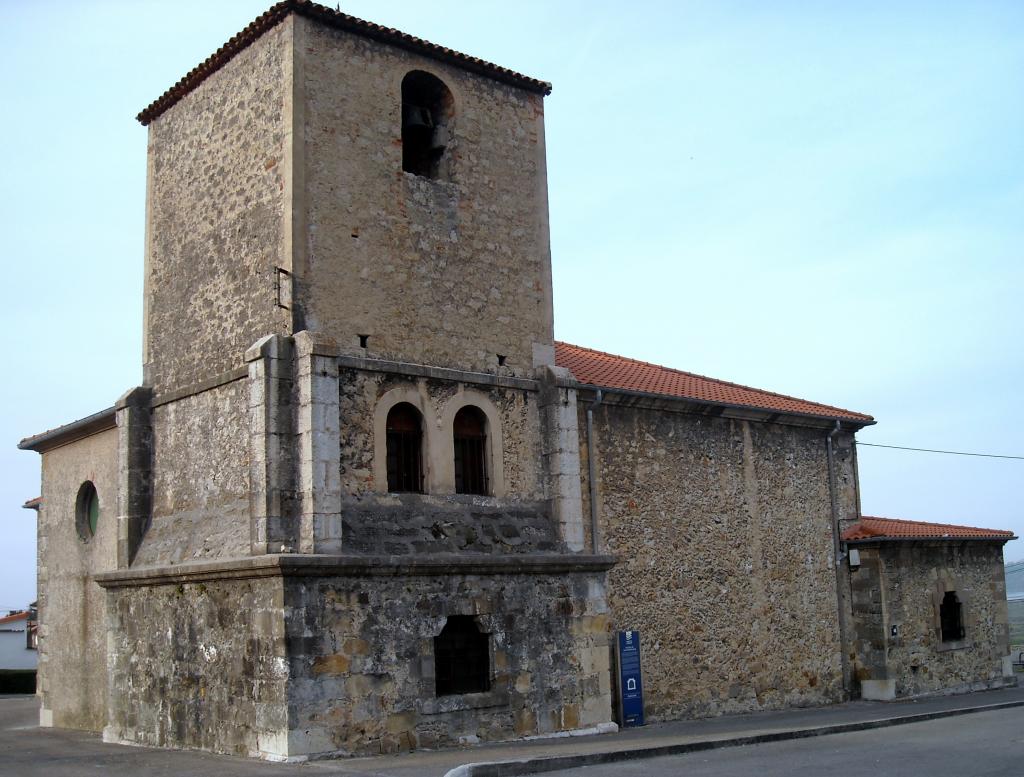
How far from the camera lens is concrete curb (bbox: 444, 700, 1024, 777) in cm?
1113

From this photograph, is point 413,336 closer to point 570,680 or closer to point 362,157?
point 362,157

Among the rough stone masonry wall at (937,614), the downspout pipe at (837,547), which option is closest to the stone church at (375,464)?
the downspout pipe at (837,547)

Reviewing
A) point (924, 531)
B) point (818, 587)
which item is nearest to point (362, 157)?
point (818, 587)

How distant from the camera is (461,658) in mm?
13445

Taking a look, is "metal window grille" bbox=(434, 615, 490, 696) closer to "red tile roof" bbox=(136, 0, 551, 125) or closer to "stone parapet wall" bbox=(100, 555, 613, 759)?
"stone parapet wall" bbox=(100, 555, 613, 759)

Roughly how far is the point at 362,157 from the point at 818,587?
10.7 m

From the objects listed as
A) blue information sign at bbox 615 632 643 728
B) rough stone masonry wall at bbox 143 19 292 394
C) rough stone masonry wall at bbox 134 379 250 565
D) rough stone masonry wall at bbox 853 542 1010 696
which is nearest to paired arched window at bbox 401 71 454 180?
rough stone masonry wall at bbox 143 19 292 394

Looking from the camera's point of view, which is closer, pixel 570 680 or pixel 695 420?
pixel 570 680

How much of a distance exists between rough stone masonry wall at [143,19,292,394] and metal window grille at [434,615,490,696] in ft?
13.4

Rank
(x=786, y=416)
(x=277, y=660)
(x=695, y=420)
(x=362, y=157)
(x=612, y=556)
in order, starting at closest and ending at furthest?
(x=277, y=660)
(x=362, y=157)
(x=612, y=556)
(x=695, y=420)
(x=786, y=416)

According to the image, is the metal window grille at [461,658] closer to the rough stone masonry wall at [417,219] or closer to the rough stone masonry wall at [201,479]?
the rough stone masonry wall at [201,479]

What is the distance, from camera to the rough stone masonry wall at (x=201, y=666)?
1218cm

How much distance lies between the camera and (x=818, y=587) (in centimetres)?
1917

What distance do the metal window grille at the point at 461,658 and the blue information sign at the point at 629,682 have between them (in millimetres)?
2803
